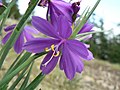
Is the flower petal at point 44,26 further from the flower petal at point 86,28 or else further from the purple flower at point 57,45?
the flower petal at point 86,28

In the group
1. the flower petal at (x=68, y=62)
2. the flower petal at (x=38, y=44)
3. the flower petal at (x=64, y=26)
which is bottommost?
the flower petal at (x=68, y=62)

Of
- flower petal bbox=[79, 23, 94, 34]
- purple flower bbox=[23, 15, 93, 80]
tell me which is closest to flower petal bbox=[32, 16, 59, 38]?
purple flower bbox=[23, 15, 93, 80]

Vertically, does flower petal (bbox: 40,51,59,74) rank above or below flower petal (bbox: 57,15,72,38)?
below

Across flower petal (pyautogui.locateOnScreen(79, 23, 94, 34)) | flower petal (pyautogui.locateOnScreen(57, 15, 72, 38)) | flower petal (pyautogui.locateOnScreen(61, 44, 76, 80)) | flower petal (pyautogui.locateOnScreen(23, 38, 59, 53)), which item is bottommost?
flower petal (pyautogui.locateOnScreen(61, 44, 76, 80))

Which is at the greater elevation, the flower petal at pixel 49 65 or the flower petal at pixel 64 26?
the flower petal at pixel 64 26

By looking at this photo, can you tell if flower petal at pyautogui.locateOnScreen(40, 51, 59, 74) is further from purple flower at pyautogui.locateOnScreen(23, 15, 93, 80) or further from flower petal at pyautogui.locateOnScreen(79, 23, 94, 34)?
flower petal at pyautogui.locateOnScreen(79, 23, 94, 34)

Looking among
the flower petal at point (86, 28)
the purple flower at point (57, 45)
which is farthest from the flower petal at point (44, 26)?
the flower petal at point (86, 28)

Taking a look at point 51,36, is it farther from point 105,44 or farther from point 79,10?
point 105,44

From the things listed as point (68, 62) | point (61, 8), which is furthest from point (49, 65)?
point (61, 8)

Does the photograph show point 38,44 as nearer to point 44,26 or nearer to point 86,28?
point 44,26
